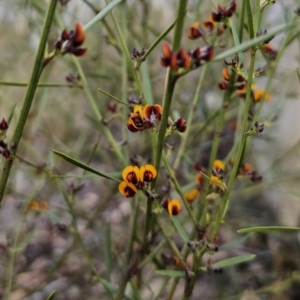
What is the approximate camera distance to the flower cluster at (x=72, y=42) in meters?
0.46

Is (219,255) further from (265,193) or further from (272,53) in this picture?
(272,53)

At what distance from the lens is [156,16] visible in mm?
1697

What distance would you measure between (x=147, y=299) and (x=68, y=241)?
1.20 ft

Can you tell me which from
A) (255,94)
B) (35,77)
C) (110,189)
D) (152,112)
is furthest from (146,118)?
(110,189)

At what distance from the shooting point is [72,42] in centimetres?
47

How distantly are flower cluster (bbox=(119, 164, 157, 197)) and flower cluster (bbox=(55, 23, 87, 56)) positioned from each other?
0.14 m

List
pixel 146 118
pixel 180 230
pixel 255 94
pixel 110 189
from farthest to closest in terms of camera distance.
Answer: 1. pixel 110 189
2. pixel 255 94
3. pixel 180 230
4. pixel 146 118

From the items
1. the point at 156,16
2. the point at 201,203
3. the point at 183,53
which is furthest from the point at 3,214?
the point at 183,53

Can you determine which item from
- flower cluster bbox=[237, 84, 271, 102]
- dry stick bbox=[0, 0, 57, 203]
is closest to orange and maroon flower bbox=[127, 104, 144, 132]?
dry stick bbox=[0, 0, 57, 203]

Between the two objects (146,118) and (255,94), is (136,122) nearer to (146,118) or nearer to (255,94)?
(146,118)

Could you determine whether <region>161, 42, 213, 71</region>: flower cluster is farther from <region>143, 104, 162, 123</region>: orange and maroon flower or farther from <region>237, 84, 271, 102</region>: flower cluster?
<region>237, 84, 271, 102</region>: flower cluster

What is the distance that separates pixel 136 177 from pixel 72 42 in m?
0.16

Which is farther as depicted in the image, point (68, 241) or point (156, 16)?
point (156, 16)

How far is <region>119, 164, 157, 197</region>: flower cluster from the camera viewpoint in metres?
0.54
